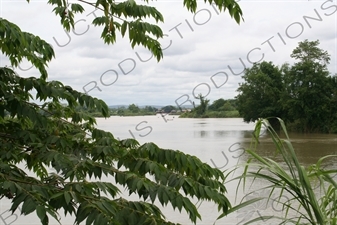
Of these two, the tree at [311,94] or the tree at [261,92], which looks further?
the tree at [261,92]

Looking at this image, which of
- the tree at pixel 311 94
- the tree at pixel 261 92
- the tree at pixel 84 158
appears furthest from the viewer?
the tree at pixel 261 92

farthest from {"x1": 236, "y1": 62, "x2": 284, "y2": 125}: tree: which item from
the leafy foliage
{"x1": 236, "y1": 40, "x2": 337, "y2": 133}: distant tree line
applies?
the leafy foliage

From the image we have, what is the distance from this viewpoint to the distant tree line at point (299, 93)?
34156 millimetres

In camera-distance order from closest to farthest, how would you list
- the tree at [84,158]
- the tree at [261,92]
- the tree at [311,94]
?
the tree at [84,158] < the tree at [311,94] < the tree at [261,92]

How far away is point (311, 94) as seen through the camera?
34125 mm

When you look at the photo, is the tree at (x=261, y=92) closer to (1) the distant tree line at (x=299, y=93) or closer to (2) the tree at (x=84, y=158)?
(1) the distant tree line at (x=299, y=93)

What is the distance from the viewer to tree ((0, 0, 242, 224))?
5.43 ft

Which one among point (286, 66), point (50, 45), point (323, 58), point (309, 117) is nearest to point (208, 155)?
point (50, 45)

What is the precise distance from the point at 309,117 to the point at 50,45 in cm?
3358

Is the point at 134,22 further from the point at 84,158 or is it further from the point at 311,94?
the point at 311,94

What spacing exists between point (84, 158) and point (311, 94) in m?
33.7

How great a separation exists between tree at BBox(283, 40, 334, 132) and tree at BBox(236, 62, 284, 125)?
293 centimetres

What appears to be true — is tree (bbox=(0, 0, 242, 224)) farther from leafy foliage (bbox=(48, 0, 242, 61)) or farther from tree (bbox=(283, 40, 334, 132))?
tree (bbox=(283, 40, 334, 132))

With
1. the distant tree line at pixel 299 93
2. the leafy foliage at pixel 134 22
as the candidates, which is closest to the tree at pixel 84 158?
the leafy foliage at pixel 134 22
